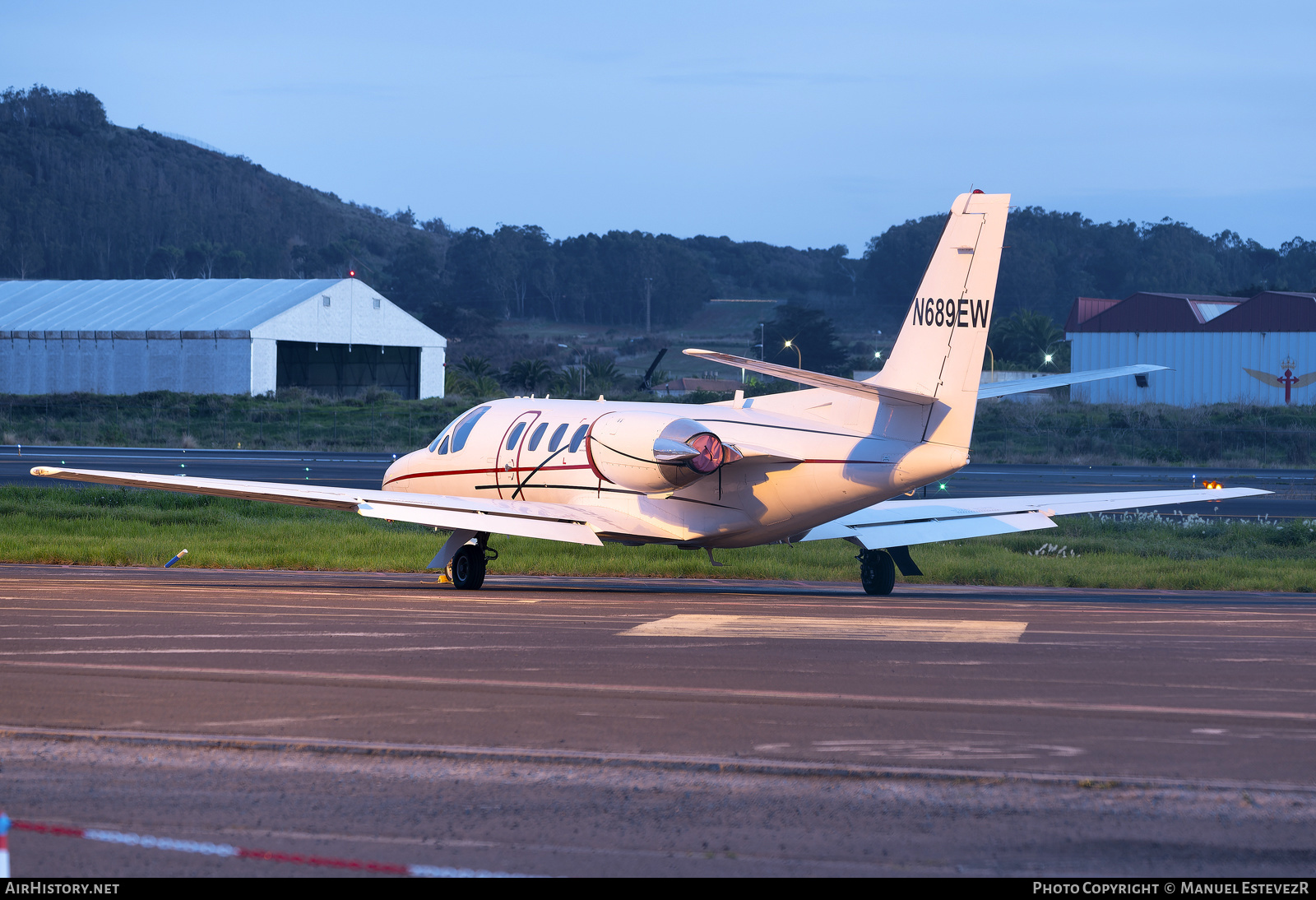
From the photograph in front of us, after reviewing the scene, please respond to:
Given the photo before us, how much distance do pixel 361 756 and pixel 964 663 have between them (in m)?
6.17

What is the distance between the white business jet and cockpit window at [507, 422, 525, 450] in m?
0.02

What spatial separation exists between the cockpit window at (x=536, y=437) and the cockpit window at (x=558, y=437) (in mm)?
288

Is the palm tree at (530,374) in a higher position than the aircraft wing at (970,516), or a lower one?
higher

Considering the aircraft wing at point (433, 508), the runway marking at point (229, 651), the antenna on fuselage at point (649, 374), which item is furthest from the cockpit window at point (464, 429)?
the antenna on fuselage at point (649, 374)

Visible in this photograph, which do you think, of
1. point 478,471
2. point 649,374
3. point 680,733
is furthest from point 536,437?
point 649,374

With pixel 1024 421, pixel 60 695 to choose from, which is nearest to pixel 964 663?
pixel 60 695

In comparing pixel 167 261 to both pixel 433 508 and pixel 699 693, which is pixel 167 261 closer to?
pixel 433 508

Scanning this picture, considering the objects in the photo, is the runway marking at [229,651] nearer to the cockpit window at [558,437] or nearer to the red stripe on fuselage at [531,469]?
the red stripe on fuselage at [531,469]

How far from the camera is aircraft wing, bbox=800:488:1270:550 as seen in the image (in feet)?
65.9

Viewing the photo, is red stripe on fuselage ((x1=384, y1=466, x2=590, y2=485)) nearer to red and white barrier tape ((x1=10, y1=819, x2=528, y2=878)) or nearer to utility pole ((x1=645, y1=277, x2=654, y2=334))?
red and white barrier tape ((x1=10, y1=819, x2=528, y2=878))

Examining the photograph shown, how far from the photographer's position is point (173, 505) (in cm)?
3556

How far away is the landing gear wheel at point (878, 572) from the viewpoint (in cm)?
2077

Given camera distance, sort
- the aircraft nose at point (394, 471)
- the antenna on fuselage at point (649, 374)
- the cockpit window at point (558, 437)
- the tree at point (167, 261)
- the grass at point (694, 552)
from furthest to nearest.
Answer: the tree at point (167, 261), the antenna on fuselage at point (649, 374), the grass at point (694, 552), the aircraft nose at point (394, 471), the cockpit window at point (558, 437)

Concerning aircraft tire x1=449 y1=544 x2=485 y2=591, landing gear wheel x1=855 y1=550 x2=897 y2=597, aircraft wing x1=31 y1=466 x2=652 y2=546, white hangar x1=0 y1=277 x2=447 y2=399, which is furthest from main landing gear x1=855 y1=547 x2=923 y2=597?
white hangar x1=0 y1=277 x2=447 y2=399
